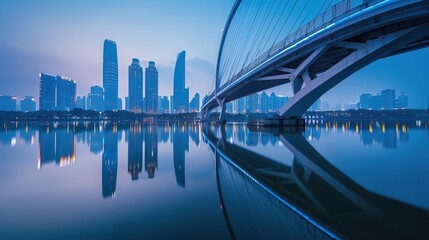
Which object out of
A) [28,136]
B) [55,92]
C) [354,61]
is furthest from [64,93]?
[354,61]

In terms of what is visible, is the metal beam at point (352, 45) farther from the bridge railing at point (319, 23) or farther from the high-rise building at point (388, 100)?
the high-rise building at point (388, 100)

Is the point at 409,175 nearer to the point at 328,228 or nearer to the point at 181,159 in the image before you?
the point at 328,228

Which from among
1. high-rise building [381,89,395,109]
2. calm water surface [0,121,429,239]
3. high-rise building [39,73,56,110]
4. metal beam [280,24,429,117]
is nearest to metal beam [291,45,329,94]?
metal beam [280,24,429,117]

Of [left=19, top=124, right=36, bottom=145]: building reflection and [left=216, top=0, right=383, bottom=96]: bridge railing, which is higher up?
[left=216, top=0, right=383, bottom=96]: bridge railing

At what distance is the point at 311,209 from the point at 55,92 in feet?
755

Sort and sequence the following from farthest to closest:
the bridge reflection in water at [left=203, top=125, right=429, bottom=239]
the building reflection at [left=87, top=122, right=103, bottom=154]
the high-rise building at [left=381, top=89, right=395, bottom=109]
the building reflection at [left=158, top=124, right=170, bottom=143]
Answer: the high-rise building at [left=381, top=89, right=395, bottom=109] → the building reflection at [left=158, top=124, right=170, bottom=143] → the building reflection at [left=87, top=122, right=103, bottom=154] → the bridge reflection in water at [left=203, top=125, right=429, bottom=239]

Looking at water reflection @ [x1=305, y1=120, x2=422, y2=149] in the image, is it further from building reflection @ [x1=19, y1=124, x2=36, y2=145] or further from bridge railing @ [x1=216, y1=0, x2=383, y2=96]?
building reflection @ [x1=19, y1=124, x2=36, y2=145]

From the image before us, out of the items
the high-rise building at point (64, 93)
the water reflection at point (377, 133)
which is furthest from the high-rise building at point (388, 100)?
the high-rise building at point (64, 93)

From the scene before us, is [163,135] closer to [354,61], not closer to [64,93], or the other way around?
[354,61]

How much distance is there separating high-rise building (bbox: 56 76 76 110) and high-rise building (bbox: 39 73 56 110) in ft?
15.3

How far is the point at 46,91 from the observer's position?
17262 centimetres

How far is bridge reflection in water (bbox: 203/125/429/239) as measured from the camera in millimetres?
2730

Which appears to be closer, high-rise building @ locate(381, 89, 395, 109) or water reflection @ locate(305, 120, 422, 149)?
water reflection @ locate(305, 120, 422, 149)

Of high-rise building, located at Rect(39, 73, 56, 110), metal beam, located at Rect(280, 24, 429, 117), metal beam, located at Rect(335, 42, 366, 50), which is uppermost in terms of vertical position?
high-rise building, located at Rect(39, 73, 56, 110)
